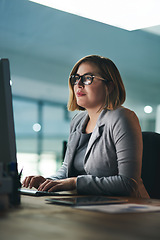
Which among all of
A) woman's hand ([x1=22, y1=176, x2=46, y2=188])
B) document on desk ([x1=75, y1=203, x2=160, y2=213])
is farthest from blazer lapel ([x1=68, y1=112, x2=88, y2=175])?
document on desk ([x1=75, y1=203, x2=160, y2=213])

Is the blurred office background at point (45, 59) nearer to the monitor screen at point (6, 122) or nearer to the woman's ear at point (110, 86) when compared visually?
the woman's ear at point (110, 86)

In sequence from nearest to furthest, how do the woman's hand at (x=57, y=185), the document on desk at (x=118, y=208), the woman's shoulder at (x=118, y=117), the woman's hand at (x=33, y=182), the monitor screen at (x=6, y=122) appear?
the document on desk at (x=118, y=208)
the monitor screen at (x=6, y=122)
the woman's hand at (x=57, y=185)
the woman's hand at (x=33, y=182)
the woman's shoulder at (x=118, y=117)

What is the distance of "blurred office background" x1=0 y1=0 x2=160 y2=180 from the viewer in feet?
13.9

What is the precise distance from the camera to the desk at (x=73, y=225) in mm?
579

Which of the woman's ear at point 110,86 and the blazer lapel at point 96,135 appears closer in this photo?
the blazer lapel at point 96,135

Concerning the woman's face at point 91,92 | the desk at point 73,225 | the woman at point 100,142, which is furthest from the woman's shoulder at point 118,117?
the desk at point 73,225

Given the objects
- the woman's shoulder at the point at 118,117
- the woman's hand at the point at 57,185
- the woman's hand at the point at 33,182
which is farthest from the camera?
the woman's shoulder at the point at 118,117

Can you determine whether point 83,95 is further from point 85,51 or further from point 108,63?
point 85,51

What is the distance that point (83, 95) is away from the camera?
180 cm

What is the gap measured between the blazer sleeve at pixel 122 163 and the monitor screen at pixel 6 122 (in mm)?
398

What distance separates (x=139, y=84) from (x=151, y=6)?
1.29 metres

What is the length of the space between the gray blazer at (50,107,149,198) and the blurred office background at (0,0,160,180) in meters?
2.70

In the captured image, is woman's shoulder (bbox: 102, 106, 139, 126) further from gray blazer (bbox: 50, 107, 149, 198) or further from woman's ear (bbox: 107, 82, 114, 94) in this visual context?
woman's ear (bbox: 107, 82, 114, 94)

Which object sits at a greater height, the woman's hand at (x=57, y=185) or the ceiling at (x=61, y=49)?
the ceiling at (x=61, y=49)
